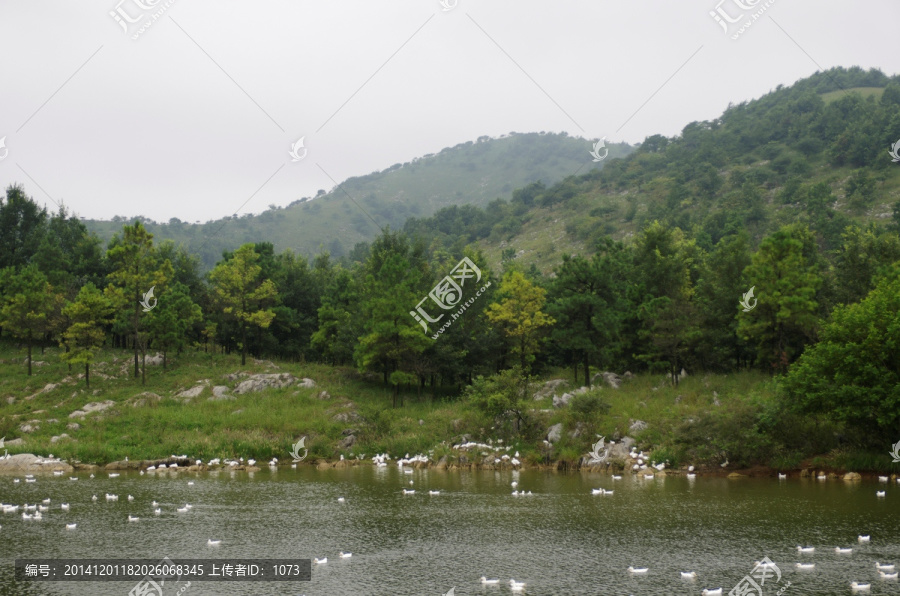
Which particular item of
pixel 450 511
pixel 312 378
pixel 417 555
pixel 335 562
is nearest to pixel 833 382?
pixel 450 511

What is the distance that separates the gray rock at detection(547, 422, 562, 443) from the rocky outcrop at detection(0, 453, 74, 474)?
35.3m

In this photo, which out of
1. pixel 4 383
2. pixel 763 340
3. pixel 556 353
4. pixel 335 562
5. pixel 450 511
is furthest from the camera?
pixel 556 353

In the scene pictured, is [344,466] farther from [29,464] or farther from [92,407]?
[92,407]

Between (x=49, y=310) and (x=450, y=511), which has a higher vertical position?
(x=49, y=310)

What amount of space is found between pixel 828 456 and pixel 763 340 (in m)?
12.6

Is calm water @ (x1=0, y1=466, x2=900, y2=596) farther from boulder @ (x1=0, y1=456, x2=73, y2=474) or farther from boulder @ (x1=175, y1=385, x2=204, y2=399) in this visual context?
boulder @ (x1=175, y1=385, x2=204, y2=399)

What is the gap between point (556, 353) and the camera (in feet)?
232

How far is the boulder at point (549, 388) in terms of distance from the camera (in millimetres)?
58812

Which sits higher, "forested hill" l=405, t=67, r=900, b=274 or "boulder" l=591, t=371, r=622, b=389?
"forested hill" l=405, t=67, r=900, b=274

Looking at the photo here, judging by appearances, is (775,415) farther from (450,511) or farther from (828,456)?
(450,511)

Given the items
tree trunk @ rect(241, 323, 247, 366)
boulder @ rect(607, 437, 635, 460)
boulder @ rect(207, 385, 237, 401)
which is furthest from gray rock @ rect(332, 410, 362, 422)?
boulder @ rect(607, 437, 635, 460)

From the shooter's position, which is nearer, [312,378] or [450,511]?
[450,511]

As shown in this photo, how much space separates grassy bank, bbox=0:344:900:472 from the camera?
44.1m

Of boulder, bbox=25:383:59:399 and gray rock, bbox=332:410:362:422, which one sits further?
boulder, bbox=25:383:59:399
